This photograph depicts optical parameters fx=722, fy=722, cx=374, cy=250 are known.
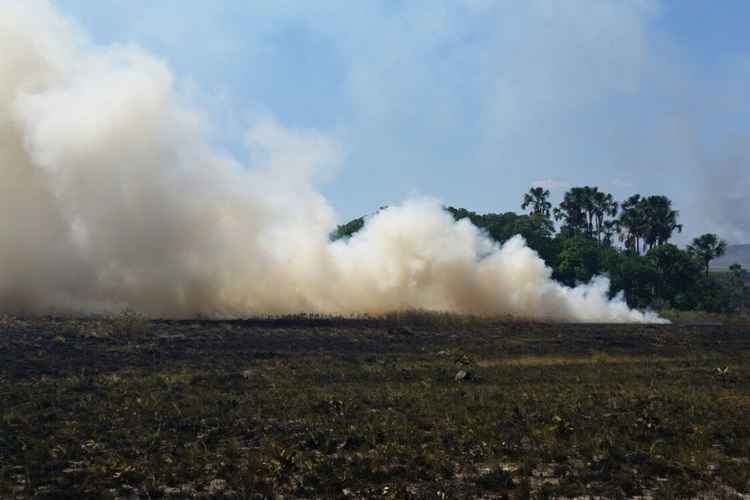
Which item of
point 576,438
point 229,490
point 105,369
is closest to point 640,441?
point 576,438

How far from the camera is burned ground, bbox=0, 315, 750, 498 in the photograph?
50.0ft

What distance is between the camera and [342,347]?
3997cm

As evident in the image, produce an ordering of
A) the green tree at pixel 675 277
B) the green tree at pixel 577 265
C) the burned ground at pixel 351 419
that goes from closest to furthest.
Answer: the burned ground at pixel 351 419, the green tree at pixel 675 277, the green tree at pixel 577 265

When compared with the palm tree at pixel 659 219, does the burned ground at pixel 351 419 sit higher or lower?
lower

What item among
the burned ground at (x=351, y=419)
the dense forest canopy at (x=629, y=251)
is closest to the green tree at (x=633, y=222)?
the dense forest canopy at (x=629, y=251)

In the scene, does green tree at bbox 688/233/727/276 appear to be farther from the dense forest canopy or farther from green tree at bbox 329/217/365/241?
green tree at bbox 329/217/365/241

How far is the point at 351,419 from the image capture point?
69.7 ft

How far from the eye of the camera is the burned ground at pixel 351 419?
50.0 feet

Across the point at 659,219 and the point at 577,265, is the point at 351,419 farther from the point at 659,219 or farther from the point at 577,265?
the point at 659,219

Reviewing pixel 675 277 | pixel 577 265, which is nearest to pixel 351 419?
pixel 577 265

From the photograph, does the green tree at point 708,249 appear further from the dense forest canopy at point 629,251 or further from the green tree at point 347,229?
the green tree at point 347,229

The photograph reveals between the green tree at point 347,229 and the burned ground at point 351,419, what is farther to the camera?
the green tree at point 347,229

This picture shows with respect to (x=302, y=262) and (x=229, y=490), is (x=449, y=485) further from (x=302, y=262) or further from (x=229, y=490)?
(x=302, y=262)

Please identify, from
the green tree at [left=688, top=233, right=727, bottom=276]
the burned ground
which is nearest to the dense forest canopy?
the green tree at [left=688, top=233, right=727, bottom=276]
